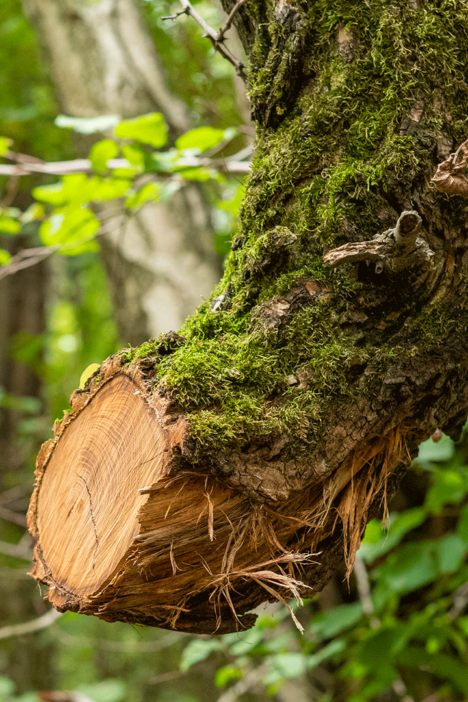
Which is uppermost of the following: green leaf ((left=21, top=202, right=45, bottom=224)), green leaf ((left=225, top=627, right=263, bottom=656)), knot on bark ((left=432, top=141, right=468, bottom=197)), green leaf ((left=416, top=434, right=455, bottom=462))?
green leaf ((left=21, top=202, right=45, bottom=224))

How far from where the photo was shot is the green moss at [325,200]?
2.97 feet

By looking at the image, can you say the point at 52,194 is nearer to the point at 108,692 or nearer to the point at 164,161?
the point at 164,161

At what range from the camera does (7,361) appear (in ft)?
18.0

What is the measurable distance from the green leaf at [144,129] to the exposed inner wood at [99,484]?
1024mm

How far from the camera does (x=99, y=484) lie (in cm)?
95

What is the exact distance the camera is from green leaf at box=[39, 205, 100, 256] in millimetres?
1894

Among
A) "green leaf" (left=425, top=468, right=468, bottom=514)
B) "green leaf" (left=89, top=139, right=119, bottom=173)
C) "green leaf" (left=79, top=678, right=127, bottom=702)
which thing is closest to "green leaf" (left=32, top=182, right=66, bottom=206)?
"green leaf" (left=89, top=139, right=119, bottom=173)

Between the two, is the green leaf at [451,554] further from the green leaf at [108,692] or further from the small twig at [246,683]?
the green leaf at [108,692]

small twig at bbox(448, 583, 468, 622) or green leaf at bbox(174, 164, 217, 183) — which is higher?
green leaf at bbox(174, 164, 217, 183)

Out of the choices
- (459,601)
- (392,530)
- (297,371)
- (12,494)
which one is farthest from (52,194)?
(12,494)

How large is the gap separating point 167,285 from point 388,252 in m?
1.78

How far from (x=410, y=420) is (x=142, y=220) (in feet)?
6.69

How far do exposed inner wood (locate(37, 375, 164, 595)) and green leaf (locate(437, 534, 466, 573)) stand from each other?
4.74 ft

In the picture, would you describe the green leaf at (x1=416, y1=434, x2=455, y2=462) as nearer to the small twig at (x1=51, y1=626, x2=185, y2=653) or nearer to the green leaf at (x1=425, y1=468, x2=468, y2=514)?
the green leaf at (x1=425, y1=468, x2=468, y2=514)
